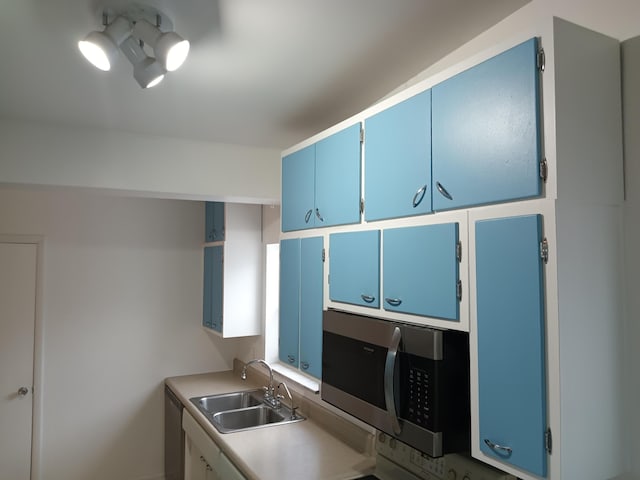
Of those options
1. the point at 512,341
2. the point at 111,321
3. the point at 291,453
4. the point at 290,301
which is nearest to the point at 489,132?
the point at 512,341

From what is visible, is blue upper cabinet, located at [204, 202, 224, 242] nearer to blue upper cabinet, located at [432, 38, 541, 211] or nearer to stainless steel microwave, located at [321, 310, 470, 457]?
stainless steel microwave, located at [321, 310, 470, 457]

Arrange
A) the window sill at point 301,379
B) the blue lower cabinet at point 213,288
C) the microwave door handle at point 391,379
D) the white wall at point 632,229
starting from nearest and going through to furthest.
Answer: the white wall at point 632,229, the microwave door handle at point 391,379, the window sill at point 301,379, the blue lower cabinet at point 213,288

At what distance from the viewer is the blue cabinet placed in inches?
86.1

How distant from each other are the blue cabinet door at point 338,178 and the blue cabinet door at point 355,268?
89mm

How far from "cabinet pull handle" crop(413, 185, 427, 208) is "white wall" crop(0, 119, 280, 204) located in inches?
65.2

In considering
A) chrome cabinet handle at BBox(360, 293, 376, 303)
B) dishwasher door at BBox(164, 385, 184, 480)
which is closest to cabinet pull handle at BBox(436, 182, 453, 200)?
chrome cabinet handle at BBox(360, 293, 376, 303)

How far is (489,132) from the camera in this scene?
4.15 ft

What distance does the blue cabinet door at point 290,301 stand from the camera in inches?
94.1

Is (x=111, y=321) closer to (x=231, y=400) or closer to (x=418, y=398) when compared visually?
(x=231, y=400)

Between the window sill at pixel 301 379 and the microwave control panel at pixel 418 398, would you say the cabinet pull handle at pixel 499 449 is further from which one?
the window sill at pixel 301 379

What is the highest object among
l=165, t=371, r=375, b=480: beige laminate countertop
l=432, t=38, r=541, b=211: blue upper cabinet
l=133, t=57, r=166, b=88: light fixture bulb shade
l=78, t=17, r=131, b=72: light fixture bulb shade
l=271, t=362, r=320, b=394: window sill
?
l=78, t=17, r=131, b=72: light fixture bulb shade

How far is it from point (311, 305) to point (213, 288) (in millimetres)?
1805

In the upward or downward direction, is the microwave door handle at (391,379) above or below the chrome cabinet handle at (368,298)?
below

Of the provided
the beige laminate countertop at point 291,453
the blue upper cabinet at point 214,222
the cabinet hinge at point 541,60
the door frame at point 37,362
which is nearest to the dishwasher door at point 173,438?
the beige laminate countertop at point 291,453
